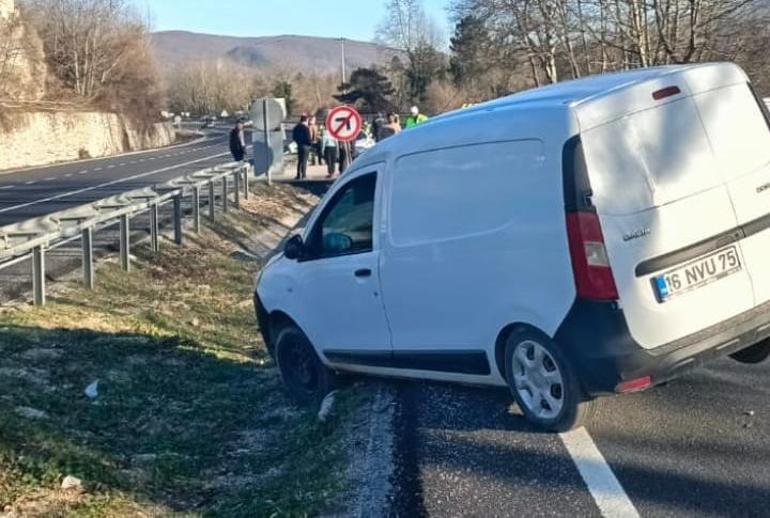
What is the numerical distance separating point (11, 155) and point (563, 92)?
5493 cm

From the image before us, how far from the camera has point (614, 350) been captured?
5.33 meters

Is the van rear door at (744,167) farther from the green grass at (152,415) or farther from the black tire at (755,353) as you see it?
the green grass at (152,415)

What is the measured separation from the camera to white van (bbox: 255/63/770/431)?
211 inches

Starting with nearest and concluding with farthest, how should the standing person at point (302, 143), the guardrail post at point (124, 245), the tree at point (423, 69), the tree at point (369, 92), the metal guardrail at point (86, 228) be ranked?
the metal guardrail at point (86, 228) < the guardrail post at point (124, 245) < the standing person at point (302, 143) < the tree at point (423, 69) < the tree at point (369, 92)

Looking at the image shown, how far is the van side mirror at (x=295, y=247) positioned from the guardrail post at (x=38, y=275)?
13.4 feet

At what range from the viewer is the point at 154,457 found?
642cm

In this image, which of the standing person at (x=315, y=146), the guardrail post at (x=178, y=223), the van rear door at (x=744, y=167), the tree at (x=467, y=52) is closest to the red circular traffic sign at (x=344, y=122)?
the guardrail post at (x=178, y=223)

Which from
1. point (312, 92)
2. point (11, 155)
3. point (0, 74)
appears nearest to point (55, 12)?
point (0, 74)

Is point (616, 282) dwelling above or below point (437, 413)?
above

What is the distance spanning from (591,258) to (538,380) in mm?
829

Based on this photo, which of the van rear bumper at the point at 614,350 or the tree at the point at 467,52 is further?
the tree at the point at 467,52

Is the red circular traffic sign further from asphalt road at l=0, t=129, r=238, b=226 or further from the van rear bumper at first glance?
the van rear bumper

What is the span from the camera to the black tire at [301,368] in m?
7.82

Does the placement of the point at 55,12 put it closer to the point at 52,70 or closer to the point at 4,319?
the point at 52,70
